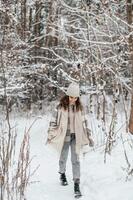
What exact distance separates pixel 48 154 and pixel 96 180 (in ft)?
11.6

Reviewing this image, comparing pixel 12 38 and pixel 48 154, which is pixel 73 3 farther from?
pixel 48 154

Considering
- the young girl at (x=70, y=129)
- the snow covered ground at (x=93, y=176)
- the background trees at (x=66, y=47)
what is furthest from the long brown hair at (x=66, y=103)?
the background trees at (x=66, y=47)

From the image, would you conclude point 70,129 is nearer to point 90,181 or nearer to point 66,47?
point 90,181

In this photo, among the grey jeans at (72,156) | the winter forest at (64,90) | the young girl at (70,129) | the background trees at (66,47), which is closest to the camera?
the winter forest at (64,90)

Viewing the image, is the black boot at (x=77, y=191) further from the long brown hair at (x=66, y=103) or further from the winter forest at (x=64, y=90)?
the long brown hair at (x=66, y=103)

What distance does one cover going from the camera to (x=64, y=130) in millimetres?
8625

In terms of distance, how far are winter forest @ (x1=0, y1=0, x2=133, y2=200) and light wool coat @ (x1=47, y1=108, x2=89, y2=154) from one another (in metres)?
0.51

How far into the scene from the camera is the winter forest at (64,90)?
8188 mm

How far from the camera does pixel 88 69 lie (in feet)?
47.4

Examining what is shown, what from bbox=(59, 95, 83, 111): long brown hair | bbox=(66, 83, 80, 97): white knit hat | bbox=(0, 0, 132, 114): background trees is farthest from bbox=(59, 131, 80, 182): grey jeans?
bbox=(0, 0, 132, 114): background trees

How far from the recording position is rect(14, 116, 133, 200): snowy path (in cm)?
829

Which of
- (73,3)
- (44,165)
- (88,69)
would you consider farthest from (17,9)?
(44,165)

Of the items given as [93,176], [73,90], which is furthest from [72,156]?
[73,90]

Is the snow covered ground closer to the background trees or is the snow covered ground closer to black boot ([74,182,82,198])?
black boot ([74,182,82,198])
